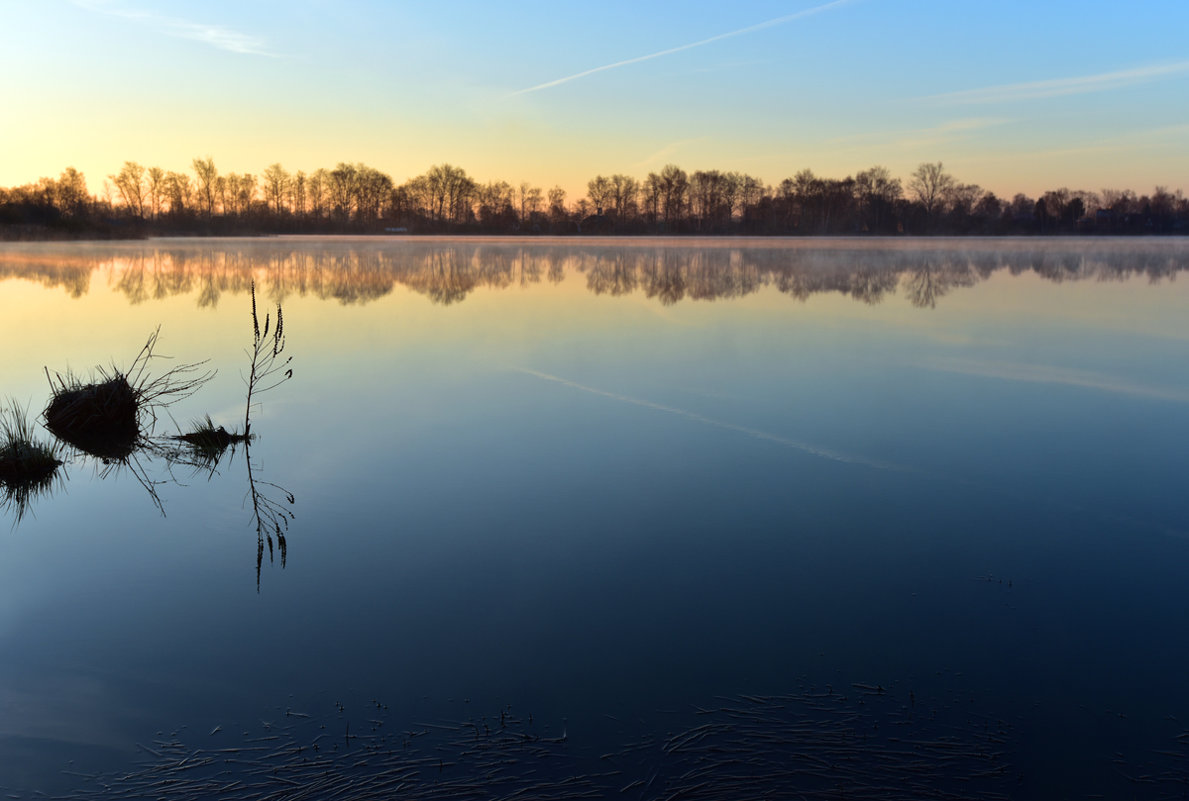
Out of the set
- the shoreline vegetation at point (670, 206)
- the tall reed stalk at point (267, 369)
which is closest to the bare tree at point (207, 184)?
the shoreline vegetation at point (670, 206)

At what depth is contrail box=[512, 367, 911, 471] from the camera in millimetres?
7785

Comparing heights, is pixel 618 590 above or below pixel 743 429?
below

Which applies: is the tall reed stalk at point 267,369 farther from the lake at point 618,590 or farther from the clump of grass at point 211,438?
the clump of grass at point 211,438

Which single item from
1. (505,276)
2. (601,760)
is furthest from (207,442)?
(505,276)

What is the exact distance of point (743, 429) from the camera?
903 cm

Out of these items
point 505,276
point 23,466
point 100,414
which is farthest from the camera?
point 505,276

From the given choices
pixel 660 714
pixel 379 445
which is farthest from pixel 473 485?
pixel 660 714

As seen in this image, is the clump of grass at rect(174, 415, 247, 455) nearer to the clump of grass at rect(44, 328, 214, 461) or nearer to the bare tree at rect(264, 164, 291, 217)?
the clump of grass at rect(44, 328, 214, 461)

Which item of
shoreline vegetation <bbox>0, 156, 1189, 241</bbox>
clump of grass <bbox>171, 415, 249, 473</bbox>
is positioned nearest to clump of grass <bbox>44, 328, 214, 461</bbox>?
clump of grass <bbox>171, 415, 249, 473</bbox>

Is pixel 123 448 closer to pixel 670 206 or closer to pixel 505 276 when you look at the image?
pixel 505 276

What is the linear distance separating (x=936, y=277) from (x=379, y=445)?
28.6m

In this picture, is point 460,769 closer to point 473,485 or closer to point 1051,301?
point 473,485

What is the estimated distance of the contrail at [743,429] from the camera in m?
7.79

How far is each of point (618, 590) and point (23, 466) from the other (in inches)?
234
